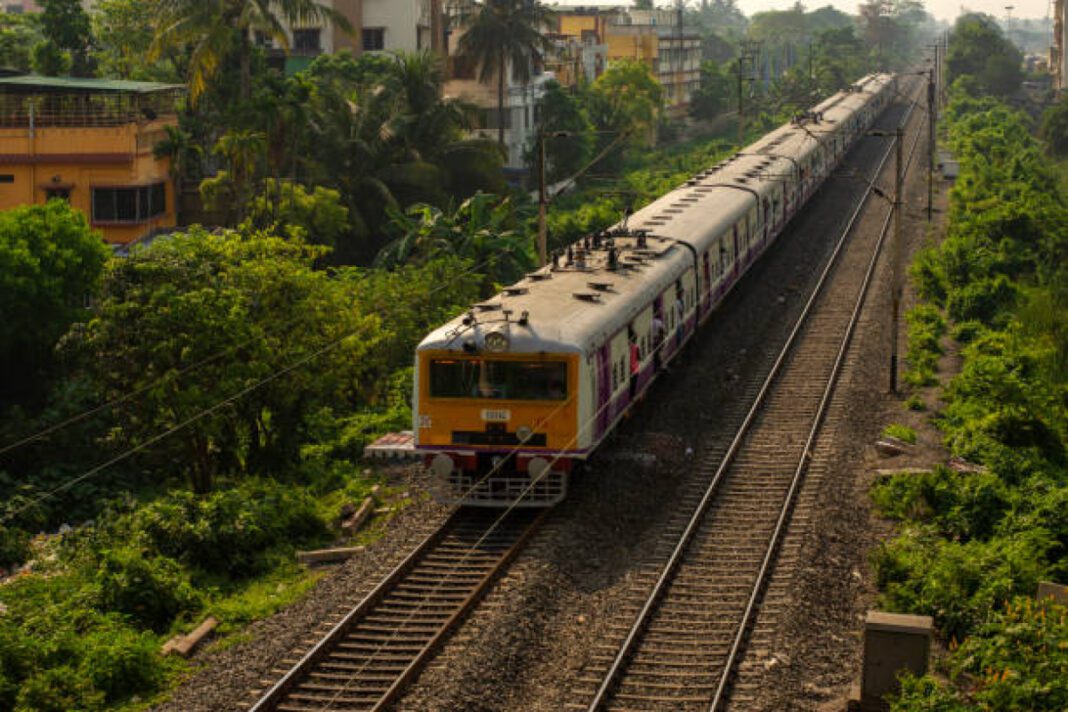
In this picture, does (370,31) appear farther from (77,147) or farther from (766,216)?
(766,216)

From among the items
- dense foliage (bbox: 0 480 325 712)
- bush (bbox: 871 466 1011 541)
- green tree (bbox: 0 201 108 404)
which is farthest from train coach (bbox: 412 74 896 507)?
green tree (bbox: 0 201 108 404)

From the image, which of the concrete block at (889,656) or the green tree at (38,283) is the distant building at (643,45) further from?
the concrete block at (889,656)

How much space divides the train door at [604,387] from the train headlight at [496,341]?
1.74 metres

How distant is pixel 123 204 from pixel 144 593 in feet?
96.0

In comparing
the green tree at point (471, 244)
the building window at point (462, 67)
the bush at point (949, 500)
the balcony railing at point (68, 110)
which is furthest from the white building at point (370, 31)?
the bush at point (949, 500)

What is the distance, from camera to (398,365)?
3197 cm

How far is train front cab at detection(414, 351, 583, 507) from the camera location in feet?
66.9

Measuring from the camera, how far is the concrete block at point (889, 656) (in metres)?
14.6

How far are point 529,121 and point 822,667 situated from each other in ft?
191

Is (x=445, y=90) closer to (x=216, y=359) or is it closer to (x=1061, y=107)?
(x=1061, y=107)

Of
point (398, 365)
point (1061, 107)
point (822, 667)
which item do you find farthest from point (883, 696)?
point (1061, 107)

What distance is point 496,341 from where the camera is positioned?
798 inches

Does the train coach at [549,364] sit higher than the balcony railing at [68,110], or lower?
lower

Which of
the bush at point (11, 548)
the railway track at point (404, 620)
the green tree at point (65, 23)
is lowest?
the bush at point (11, 548)
